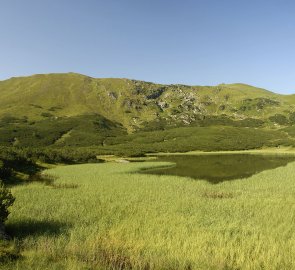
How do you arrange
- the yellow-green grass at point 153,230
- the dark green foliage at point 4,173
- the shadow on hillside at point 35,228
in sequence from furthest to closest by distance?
1. the dark green foliage at point 4,173
2. the shadow on hillside at point 35,228
3. the yellow-green grass at point 153,230

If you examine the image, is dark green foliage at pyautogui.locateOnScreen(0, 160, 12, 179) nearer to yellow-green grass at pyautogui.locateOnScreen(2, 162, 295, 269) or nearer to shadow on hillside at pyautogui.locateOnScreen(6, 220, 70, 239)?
yellow-green grass at pyautogui.locateOnScreen(2, 162, 295, 269)

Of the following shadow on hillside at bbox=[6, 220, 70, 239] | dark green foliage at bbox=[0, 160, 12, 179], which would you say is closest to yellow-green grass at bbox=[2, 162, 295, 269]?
shadow on hillside at bbox=[6, 220, 70, 239]

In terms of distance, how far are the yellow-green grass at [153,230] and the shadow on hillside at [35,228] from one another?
2.7 inches

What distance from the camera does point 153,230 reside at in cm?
2442

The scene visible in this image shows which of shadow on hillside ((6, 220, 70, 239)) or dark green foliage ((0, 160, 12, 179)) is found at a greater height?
shadow on hillside ((6, 220, 70, 239))

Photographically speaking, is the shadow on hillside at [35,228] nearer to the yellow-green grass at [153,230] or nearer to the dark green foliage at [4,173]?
the yellow-green grass at [153,230]

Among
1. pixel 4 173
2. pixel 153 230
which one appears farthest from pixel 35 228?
pixel 4 173

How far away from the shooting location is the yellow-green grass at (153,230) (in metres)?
18.3

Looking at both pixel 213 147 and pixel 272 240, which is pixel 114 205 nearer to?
pixel 272 240

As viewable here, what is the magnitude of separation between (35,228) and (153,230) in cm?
884

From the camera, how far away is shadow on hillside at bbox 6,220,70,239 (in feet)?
76.7

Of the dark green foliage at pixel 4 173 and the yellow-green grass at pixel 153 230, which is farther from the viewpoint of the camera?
the dark green foliage at pixel 4 173

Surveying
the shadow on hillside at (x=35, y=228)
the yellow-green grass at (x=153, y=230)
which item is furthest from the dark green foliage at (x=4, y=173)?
the shadow on hillside at (x=35, y=228)

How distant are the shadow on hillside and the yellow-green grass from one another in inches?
2.7
